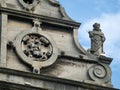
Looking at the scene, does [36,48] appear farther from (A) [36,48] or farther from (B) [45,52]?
(B) [45,52]

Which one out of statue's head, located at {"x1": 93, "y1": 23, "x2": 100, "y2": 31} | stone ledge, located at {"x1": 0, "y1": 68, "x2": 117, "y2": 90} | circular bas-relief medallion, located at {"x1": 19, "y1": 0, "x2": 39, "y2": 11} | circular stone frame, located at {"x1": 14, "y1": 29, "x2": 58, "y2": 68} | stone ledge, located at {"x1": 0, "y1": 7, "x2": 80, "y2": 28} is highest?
circular bas-relief medallion, located at {"x1": 19, "y1": 0, "x2": 39, "y2": 11}

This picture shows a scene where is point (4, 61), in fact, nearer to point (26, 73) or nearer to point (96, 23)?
point (26, 73)

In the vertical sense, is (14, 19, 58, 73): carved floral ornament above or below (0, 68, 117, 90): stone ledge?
above

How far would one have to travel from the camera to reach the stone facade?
37438 millimetres

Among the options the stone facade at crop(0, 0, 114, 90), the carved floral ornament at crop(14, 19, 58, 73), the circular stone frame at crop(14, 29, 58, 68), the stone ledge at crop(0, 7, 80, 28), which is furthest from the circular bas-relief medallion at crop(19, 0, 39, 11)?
the circular stone frame at crop(14, 29, 58, 68)

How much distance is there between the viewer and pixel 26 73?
122 feet

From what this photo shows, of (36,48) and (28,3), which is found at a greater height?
(28,3)

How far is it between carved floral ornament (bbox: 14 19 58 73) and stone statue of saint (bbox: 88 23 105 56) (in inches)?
57.2

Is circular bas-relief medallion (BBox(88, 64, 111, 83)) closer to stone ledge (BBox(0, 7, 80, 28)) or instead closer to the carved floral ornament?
the carved floral ornament

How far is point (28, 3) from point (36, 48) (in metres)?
2.04

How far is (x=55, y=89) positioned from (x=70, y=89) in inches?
23.0

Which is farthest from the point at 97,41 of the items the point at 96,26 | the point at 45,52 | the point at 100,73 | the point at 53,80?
the point at 53,80

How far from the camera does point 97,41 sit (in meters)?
39.2

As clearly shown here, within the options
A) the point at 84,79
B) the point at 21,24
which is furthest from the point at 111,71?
the point at 21,24
